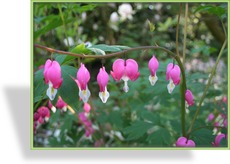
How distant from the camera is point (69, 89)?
3.53 feet

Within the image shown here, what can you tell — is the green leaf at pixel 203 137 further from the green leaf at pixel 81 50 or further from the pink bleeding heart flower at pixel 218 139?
the green leaf at pixel 81 50

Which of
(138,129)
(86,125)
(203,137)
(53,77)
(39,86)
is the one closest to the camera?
(53,77)

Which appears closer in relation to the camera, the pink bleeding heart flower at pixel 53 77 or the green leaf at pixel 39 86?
the pink bleeding heart flower at pixel 53 77

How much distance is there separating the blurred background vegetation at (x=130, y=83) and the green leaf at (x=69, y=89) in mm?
28

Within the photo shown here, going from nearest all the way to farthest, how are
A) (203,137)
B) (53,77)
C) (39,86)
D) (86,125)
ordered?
(53,77) < (39,86) < (203,137) < (86,125)

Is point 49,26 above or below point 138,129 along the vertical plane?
above

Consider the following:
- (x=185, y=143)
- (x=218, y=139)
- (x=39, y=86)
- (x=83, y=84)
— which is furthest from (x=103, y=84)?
(x=218, y=139)

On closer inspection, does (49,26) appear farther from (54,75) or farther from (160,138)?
(160,138)

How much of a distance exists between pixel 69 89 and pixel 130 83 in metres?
0.72

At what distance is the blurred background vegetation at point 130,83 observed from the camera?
144 centimetres

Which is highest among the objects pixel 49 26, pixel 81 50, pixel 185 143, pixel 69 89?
pixel 49 26

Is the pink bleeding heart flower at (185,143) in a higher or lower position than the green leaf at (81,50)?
lower

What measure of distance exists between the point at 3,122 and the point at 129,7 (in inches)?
40.2

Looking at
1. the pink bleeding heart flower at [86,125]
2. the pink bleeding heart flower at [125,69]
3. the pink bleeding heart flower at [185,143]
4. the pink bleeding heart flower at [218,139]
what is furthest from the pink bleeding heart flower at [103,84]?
the pink bleeding heart flower at [86,125]
